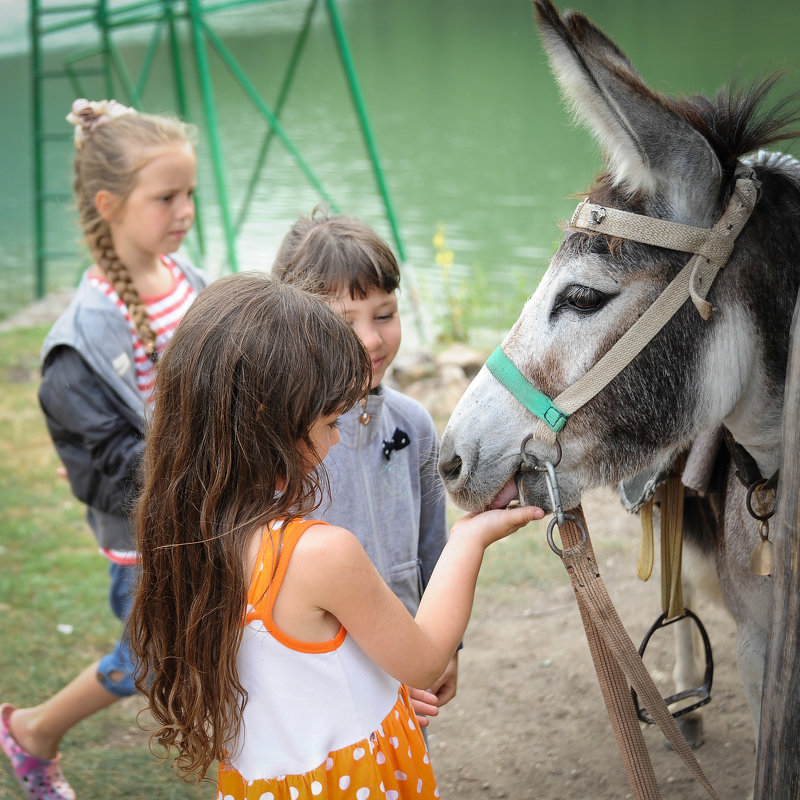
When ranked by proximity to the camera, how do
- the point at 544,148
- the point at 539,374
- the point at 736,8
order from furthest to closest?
the point at 736,8 → the point at 544,148 → the point at 539,374

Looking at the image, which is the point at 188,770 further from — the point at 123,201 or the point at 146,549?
the point at 123,201

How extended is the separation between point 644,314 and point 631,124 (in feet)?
1.24

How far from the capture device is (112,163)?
2930 millimetres

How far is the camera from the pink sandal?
2730mm

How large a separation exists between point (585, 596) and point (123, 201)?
2.05 m

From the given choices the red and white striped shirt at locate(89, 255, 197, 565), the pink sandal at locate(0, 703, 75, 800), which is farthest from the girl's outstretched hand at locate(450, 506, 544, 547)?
the pink sandal at locate(0, 703, 75, 800)

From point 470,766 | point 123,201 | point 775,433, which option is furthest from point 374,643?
point 123,201

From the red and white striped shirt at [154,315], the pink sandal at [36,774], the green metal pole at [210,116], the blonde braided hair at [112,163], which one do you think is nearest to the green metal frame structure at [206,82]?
the green metal pole at [210,116]

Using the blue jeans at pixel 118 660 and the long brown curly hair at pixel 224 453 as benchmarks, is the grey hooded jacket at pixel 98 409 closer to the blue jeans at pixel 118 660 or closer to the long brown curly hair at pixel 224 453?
the blue jeans at pixel 118 660

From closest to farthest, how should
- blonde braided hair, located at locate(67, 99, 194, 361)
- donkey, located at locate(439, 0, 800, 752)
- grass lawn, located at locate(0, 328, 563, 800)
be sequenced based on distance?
donkey, located at locate(439, 0, 800, 752) → blonde braided hair, located at locate(67, 99, 194, 361) → grass lawn, located at locate(0, 328, 563, 800)

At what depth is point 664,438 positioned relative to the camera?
1.87m

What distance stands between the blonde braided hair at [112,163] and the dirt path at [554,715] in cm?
180

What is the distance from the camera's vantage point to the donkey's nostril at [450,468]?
1853mm

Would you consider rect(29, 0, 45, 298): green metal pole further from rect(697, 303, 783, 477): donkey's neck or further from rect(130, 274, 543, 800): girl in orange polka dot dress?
rect(697, 303, 783, 477): donkey's neck
